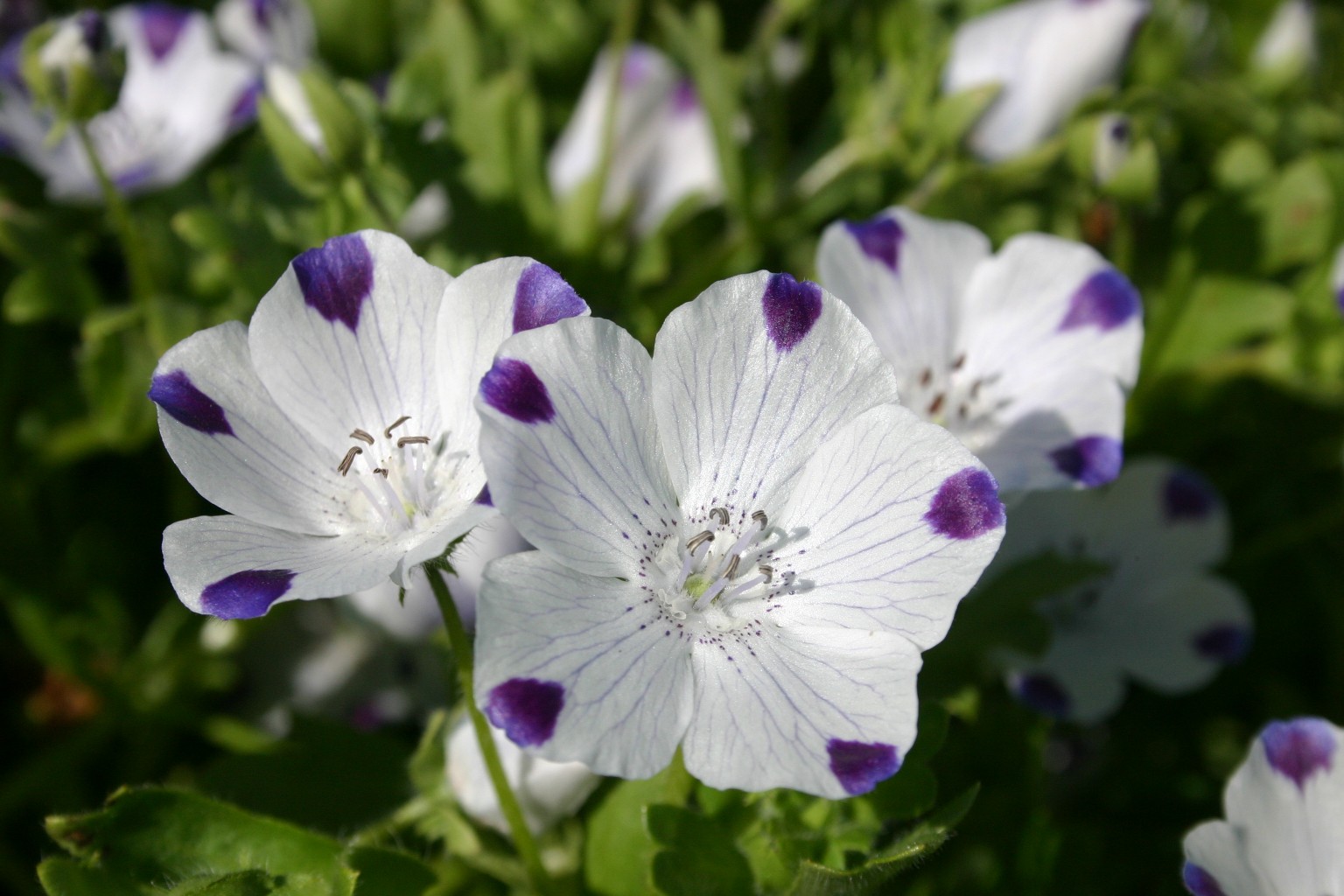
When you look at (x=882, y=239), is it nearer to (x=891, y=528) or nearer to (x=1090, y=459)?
(x=1090, y=459)

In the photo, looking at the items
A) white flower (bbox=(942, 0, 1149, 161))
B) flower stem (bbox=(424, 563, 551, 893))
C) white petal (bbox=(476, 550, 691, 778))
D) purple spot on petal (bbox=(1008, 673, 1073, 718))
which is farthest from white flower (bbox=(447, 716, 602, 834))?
white flower (bbox=(942, 0, 1149, 161))

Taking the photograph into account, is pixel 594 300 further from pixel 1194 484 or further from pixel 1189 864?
pixel 1189 864

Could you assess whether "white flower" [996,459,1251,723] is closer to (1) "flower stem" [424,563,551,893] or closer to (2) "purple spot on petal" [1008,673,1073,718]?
(2) "purple spot on petal" [1008,673,1073,718]

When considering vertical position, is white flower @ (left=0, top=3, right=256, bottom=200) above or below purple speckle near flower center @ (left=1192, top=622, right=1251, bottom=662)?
above

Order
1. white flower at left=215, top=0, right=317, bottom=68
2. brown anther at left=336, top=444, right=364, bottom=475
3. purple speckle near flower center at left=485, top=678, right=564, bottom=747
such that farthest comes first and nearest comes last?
1. white flower at left=215, top=0, right=317, bottom=68
2. brown anther at left=336, top=444, right=364, bottom=475
3. purple speckle near flower center at left=485, top=678, right=564, bottom=747

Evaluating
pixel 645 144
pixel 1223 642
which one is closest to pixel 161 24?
pixel 645 144
